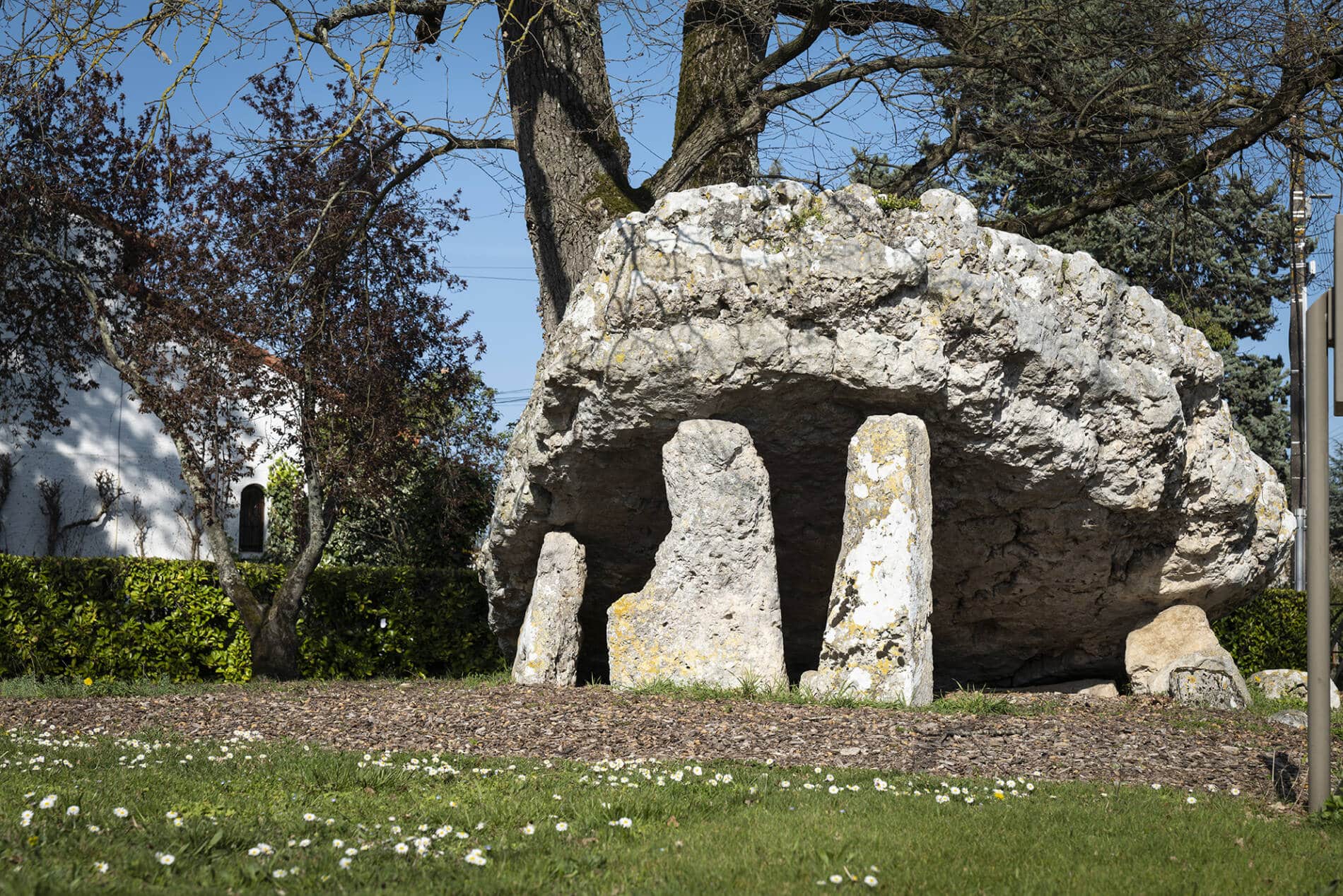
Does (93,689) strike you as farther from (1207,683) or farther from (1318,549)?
(1207,683)

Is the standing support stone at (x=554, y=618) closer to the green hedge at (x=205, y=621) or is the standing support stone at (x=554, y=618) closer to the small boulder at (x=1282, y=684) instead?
the green hedge at (x=205, y=621)

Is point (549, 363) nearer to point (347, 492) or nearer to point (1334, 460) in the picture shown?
point (347, 492)

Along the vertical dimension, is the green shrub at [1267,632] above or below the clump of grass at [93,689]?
above

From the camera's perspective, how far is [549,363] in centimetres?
948

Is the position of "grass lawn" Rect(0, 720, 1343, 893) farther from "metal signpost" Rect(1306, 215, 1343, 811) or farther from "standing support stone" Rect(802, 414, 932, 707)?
"standing support stone" Rect(802, 414, 932, 707)

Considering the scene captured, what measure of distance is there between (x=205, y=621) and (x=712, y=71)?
8831 mm

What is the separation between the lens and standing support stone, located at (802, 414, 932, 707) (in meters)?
8.45

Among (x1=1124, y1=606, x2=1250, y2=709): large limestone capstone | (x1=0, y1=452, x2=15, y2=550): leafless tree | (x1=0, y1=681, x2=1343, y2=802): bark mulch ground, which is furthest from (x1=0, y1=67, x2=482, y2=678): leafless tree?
(x1=0, y1=452, x2=15, y2=550): leafless tree

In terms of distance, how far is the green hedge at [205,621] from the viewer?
42.7 ft

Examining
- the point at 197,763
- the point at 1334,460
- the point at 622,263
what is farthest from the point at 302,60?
the point at 1334,460

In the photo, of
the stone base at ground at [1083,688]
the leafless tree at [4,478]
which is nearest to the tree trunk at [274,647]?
the stone base at ground at [1083,688]

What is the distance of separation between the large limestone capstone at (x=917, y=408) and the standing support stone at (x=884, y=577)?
0.53 m

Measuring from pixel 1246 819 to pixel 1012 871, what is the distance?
5.77ft

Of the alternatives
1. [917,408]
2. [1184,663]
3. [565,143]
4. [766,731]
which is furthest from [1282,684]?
[565,143]
